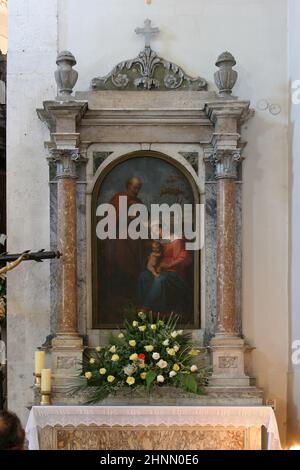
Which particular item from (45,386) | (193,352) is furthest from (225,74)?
(45,386)

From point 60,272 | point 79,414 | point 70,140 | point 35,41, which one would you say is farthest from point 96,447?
point 35,41

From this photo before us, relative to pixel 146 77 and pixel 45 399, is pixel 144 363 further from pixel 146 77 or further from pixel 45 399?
pixel 146 77

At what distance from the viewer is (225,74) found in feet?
25.1

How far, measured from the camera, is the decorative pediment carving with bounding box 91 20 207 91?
26.3 ft

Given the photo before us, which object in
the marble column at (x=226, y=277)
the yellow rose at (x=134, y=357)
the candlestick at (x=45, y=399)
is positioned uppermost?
the marble column at (x=226, y=277)

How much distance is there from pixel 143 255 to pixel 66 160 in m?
1.17

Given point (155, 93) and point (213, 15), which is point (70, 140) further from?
point (213, 15)

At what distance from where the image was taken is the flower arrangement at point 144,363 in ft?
23.8

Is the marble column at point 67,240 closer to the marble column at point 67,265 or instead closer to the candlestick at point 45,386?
the marble column at point 67,265

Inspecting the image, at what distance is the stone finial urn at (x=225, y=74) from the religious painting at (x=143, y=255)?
34.8 inches

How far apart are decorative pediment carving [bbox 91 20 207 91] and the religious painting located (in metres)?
0.70

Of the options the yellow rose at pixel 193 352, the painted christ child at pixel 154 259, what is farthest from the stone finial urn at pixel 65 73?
the yellow rose at pixel 193 352

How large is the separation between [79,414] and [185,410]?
3.00 feet

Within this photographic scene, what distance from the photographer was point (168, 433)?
281 inches
